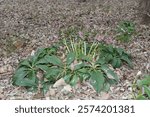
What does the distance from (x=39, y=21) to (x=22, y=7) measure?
1.47m

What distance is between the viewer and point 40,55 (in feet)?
16.5

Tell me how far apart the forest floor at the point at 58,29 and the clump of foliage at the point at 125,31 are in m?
0.10

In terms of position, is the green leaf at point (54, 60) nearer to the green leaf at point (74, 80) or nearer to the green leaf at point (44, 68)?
the green leaf at point (44, 68)

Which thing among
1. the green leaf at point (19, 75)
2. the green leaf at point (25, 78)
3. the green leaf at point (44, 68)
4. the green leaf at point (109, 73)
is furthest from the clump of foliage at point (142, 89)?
the green leaf at point (19, 75)

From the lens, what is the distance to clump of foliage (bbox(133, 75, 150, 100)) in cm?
423

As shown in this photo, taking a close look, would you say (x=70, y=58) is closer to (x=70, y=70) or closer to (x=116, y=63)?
(x=70, y=70)

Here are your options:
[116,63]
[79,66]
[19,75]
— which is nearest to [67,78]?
[79,66]

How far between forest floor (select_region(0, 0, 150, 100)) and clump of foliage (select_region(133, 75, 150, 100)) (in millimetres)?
89

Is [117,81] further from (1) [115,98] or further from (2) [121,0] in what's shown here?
(2) [121,0]

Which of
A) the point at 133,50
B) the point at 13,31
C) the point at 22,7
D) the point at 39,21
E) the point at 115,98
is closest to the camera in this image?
the point at 115,98

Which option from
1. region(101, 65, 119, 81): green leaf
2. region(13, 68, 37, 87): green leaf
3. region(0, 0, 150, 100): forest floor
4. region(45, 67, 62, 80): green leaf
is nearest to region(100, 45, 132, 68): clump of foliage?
region(0, 0, 150, 100): forest floor

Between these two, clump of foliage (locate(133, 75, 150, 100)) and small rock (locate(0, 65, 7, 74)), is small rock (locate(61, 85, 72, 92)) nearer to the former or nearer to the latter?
clump of foliage (locate(133, 75, 150, 100))

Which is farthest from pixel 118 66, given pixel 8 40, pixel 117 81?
pixel 8 40

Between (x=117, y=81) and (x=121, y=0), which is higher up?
(x=121, y=0)
